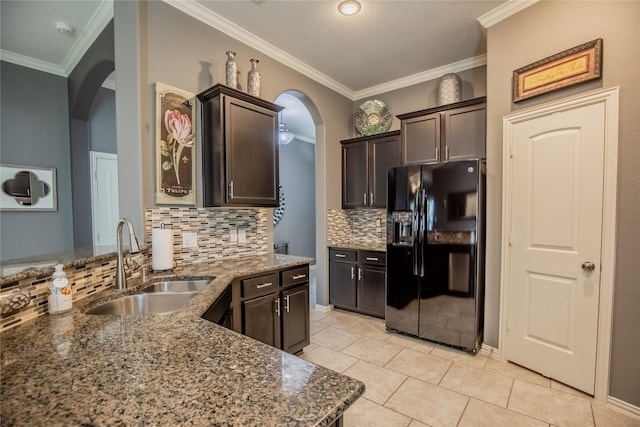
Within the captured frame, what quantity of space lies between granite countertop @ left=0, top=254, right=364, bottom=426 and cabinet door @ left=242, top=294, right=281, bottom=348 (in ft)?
3.48

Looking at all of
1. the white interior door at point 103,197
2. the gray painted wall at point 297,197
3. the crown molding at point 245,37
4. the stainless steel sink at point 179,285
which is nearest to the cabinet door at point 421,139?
the crown molding at point 245,37

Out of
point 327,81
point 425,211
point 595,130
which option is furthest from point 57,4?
→ point 595,130

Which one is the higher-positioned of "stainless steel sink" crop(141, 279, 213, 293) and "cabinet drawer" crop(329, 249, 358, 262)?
"stainless steel sink" crop(141, 279, 213, 293)

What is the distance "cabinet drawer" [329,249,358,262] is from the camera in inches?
146

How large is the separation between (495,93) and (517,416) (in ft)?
8.17

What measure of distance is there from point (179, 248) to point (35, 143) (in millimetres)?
2601

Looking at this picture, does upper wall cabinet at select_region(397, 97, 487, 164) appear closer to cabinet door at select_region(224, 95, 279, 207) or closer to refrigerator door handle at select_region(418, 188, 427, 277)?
refrigerator door handle at select_region(418, 188, 427, 277)

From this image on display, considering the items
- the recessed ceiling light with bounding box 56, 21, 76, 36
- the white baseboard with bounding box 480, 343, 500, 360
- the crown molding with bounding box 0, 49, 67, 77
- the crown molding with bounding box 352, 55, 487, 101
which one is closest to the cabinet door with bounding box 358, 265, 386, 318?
the white baseboard with bounding box 480, 343, 500, 360

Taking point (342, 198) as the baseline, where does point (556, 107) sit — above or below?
above

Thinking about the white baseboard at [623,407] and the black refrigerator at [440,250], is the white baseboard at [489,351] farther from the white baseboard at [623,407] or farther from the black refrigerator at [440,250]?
the white baseboard at [623,407]

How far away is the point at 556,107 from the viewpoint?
2154 millimetres

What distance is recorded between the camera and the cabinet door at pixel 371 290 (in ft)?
11.4

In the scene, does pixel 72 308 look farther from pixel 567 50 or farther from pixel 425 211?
pixel 567 50

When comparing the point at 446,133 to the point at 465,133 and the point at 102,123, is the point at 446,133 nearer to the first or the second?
the point at 465,133
